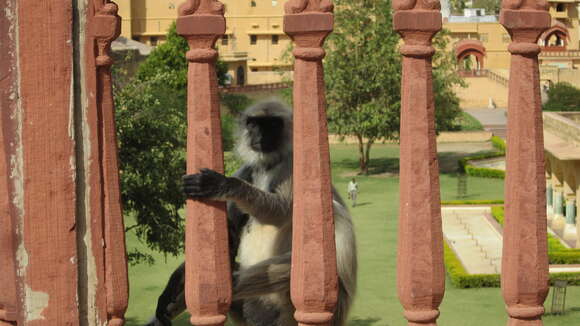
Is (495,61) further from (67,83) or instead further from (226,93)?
(67,83)

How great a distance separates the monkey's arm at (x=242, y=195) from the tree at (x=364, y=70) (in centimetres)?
2700

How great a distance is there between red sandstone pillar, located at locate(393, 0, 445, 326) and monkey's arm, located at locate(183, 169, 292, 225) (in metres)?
0.95

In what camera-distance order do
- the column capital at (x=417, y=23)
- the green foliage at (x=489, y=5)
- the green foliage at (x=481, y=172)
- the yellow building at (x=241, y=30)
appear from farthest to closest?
the green foliage at (x=489, y=5)
the yellow building at (x=241, y=30)
the green foliage at (x=481, y=172)
the column capital at (x=417, y=23)

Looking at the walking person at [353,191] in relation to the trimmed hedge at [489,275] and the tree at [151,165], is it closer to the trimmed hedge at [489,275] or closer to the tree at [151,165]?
the trimmed hedge at [489,275]

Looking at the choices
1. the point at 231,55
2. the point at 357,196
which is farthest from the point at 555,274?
the point at 231,55

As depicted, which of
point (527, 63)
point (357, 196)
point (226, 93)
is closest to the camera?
point (527, 63)

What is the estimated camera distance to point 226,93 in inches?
1802

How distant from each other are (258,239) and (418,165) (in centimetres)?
144

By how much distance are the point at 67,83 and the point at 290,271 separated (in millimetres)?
1650

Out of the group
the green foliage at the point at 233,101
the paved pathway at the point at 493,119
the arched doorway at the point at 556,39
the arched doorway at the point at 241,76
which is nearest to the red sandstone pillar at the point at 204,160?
the green foliage at the point at 233,101

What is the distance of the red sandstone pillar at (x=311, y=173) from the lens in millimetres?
5570

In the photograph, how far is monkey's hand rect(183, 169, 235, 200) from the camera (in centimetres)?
570

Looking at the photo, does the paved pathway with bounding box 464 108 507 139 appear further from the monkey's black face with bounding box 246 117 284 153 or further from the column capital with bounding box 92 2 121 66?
the column capital with bounding box 92 2 121 66

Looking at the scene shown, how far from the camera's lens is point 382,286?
788 inches
